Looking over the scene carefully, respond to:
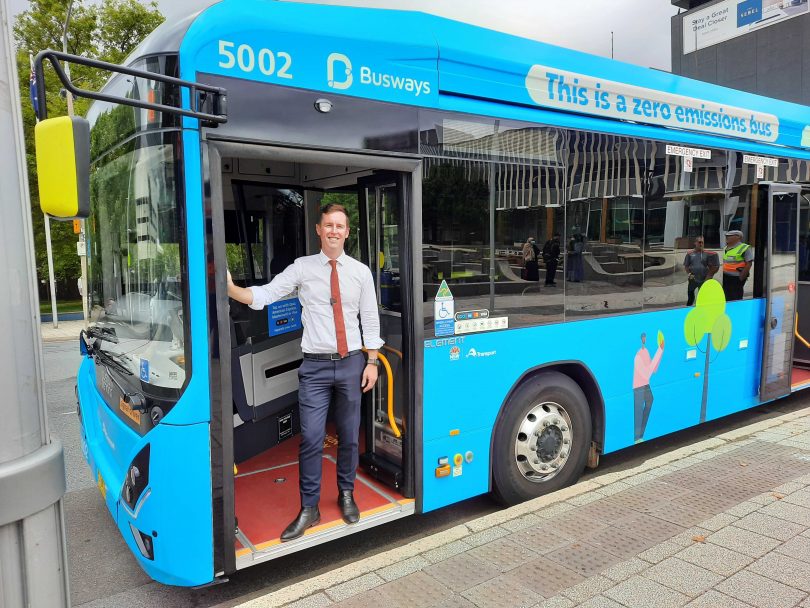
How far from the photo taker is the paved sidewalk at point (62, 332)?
1588 centimetres

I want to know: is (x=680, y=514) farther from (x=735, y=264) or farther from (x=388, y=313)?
(x=735, y=264)

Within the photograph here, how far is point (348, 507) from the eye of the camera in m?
3.57

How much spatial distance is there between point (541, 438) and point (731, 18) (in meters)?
22.1

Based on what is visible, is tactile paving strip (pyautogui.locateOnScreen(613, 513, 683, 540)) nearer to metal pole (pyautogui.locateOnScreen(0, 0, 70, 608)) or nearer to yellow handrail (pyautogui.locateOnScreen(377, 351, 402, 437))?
yellow handrail (pyautogui.locateOnScreen(377, 351, 402, 437))

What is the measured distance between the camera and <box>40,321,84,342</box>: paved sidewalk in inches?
625

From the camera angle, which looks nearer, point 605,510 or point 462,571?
point 462,571

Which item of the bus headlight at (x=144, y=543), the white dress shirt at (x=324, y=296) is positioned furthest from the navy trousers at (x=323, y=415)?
the bus headlight at (x=144, y=543)

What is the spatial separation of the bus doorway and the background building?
62.7 ft

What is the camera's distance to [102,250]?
369 cm

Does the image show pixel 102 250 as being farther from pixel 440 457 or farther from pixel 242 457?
pixel 440 457

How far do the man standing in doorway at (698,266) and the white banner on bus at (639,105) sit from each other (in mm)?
1068

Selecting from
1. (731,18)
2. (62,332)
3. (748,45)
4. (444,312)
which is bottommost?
(62,332)

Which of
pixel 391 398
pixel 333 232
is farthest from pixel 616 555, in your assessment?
pixel 333 232

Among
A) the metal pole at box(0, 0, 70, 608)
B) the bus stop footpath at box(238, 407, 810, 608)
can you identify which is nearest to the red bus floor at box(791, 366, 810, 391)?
the bus stop footpath at box(238, 407, 810, 608)
